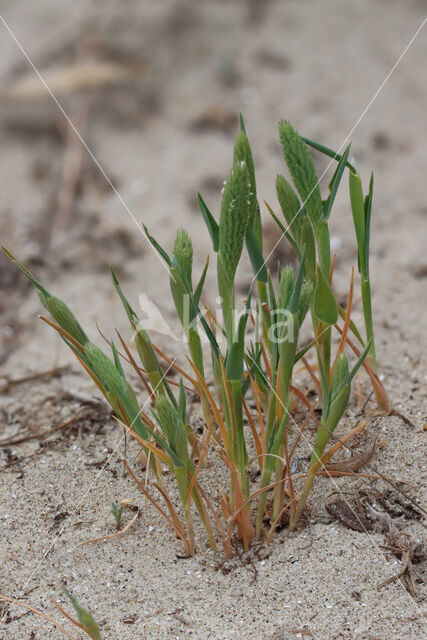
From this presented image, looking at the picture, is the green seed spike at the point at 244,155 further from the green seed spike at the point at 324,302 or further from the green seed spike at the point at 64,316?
the green seed spike at the point at 64,316

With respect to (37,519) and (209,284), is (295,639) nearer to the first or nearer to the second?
(37,519)

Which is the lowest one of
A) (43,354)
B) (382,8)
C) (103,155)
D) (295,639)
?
(295,639)

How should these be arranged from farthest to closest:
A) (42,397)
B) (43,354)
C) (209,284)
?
(209,284) → (43,354) → (42,397)

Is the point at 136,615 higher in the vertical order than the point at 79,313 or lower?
lower

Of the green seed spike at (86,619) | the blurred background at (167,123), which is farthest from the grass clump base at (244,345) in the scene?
the blurred background at (167,123)

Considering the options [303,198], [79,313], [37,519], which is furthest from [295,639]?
[79,313]

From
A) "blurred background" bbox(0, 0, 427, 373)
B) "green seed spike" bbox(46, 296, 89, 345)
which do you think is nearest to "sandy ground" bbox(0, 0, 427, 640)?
"blurred background" bbox(0, 0, 427, 373)

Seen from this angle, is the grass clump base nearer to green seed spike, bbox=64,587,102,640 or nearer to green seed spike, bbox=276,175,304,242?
green seed spike, bbox=276,175,304,242
